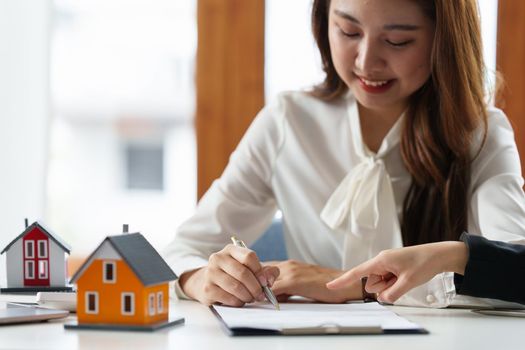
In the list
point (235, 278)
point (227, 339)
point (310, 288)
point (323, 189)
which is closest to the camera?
point (227, 339)

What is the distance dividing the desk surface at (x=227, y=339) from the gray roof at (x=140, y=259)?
7 centimetres

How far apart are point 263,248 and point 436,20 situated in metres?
0.69

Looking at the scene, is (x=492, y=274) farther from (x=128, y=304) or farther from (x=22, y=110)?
(x=22, y=110)

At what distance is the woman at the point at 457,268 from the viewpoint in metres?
1.29

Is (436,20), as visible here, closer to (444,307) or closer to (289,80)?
(444,307)

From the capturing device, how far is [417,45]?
168 centimetres

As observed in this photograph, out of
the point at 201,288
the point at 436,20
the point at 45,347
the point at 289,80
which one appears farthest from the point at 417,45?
the point at 289,80

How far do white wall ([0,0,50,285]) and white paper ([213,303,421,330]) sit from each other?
153cm

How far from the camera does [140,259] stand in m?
1.13

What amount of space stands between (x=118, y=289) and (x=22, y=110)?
6.09 feet

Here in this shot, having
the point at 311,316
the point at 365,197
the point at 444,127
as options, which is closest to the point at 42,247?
the point at 311,316

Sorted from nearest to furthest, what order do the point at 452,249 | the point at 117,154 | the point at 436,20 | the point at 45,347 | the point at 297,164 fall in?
the point at 45,347
the point at 452,249
the point at 436,20
the point at 297,164
the point at 117,154

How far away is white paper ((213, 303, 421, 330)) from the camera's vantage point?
1.13 meters

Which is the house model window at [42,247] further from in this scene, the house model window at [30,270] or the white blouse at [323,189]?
the white blouse at [323,189]
